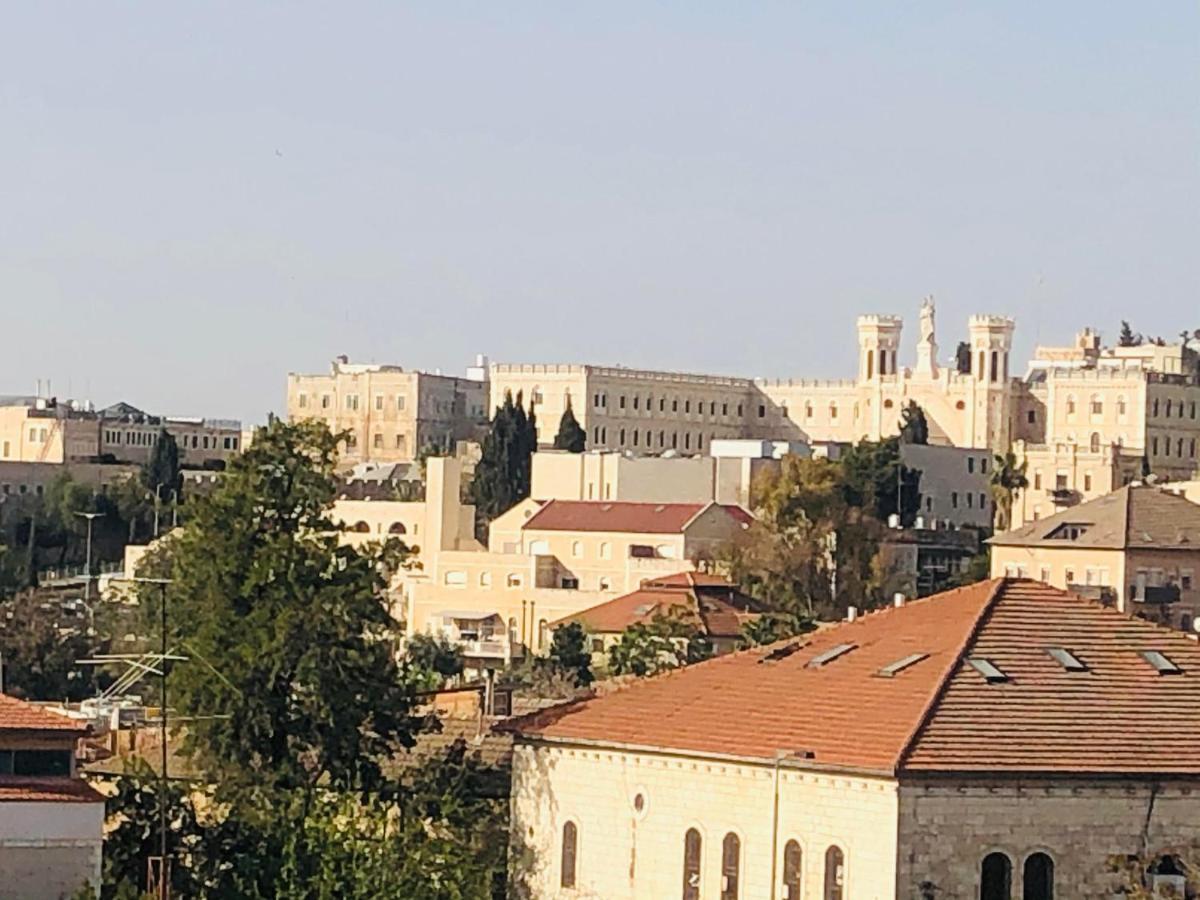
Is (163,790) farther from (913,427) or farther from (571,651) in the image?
(913,427)

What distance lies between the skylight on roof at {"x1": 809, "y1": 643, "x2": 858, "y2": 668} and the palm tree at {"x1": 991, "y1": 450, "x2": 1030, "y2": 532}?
98720mm

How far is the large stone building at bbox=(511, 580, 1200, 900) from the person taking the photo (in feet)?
124

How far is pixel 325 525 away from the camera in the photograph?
145 feet

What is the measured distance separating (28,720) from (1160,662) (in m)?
12.2

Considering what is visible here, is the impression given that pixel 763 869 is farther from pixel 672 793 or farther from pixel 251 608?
pixel 251 608

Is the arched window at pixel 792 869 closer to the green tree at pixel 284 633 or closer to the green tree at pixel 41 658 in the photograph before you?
the green tree at pixel 284 633

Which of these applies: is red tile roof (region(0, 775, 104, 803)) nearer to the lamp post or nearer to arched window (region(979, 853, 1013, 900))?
arched window (region(979, 853, 1013, 900))

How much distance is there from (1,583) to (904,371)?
86.0m

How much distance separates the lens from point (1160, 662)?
41.6 meters

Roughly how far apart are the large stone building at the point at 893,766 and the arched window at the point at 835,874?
0.03m

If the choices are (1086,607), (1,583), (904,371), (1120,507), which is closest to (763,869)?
(1086,607)

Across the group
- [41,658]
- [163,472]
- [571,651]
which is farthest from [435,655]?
[163,472]

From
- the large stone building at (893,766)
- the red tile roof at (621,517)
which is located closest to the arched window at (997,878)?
Result: the large stone building at (893,766)

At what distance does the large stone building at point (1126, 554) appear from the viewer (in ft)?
335
